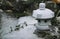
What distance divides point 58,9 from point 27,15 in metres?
0.96

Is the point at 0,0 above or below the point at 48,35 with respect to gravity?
above

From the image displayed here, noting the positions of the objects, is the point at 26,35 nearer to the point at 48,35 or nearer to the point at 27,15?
the point at 48,35

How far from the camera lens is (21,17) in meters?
6.79

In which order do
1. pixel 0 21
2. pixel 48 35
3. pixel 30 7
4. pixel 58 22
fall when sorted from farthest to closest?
pixel 30 7 → pixel 0 21 → pixel 58 22 → pixel 48 35

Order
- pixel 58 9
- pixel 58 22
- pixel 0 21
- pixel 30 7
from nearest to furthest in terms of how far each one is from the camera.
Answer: pixel 58 22, pixel 0 21, pixel 58 9, pixel 30 7

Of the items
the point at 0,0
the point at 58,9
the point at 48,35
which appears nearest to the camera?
the point at 48,35

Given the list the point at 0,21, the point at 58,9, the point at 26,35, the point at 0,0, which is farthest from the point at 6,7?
the point at 26,35

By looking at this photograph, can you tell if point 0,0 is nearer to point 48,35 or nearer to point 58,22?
point 58,22

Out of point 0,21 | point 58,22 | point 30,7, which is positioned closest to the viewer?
point 58,22

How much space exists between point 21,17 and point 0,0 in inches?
63.6

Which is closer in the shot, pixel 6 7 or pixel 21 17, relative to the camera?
pixel 21 17

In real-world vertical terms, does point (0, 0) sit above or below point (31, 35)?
above

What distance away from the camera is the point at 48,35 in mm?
5102

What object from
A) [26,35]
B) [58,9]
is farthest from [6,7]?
[26,35]
